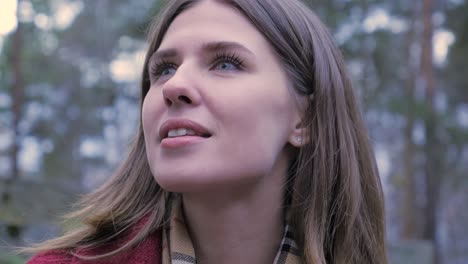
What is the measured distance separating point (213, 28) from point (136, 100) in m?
14.8

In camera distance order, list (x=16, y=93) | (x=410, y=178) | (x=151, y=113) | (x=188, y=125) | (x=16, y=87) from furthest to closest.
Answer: (x=410, y=178), (x=16, y=87), (x=16, y=93), (x=151, y=113), (x=188, y=125)

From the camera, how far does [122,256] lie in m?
2.03

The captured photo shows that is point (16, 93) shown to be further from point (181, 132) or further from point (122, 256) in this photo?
point (181, 132)

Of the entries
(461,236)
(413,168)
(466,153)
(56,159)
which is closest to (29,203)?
(413,168)

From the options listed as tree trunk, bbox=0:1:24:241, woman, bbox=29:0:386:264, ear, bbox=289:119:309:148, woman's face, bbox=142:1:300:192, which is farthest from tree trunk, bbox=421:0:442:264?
woman's face, bbox=142:1:300:192

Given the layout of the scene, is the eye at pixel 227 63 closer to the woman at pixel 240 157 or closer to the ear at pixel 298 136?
the woman at pixel 240 157

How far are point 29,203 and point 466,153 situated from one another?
1359 centimetres

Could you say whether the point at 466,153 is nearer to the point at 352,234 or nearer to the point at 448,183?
the point at 448,183

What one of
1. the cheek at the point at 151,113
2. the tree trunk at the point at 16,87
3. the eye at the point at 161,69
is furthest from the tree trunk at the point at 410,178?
the cheek at the point at 151,113

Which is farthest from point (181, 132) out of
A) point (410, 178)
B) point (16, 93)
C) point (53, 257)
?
point (410, 178)

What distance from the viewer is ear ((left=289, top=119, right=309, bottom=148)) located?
212 cm

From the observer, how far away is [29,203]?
343 inches

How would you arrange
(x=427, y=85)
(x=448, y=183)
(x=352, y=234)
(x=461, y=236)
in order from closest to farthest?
(x=352, y=234), (x=427, y=85), (x=448, y=183), (x=461, y=236)

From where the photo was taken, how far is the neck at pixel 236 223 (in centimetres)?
201
